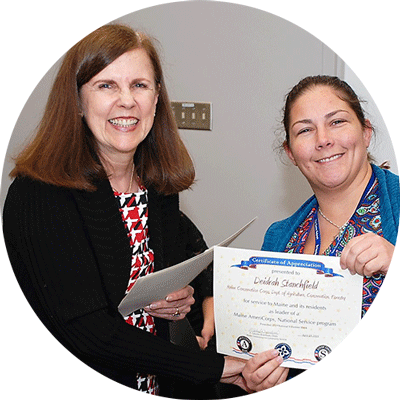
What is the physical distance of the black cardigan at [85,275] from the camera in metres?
0.93

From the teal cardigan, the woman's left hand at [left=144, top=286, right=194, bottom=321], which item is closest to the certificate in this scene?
the woman's left hand at [left=144, top=286, right=194, bottom=321]

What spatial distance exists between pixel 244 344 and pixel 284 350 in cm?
8

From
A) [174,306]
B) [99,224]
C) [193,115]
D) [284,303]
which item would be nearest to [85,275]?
[99,224]

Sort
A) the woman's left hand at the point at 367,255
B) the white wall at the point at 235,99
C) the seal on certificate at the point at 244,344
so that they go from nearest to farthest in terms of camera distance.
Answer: the woman's left hand at the point at 367,255
the seal on certificate at the point at 244,344
the white wall at the point at 235,99

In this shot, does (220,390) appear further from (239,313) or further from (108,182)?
(108,182)

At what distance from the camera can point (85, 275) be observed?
936 millimetres

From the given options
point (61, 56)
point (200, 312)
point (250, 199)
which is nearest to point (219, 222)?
point (250, 199)

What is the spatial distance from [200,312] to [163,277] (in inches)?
8.7

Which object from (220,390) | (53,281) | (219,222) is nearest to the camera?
(53,281)

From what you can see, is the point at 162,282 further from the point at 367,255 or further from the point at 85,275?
the point at 367,255

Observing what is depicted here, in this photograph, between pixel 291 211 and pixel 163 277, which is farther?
pixel 291 211

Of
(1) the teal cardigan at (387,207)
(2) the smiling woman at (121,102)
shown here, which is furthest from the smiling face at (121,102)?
(1) the teal cardigan at (387,207)

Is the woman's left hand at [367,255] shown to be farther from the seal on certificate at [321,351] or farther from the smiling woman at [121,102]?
the smiling woman at [121,102]

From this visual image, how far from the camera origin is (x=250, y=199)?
1240mm
